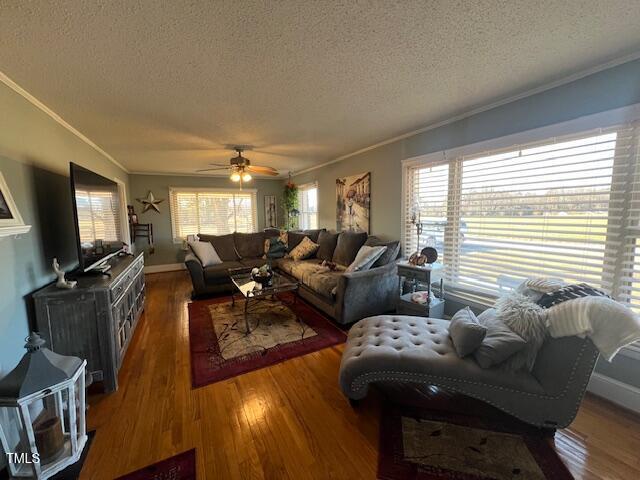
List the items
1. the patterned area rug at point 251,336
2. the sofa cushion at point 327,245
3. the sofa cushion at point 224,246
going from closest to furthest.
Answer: the patterned area rug at point 251,336 → the sofa cushion at point 327,245 → the sofa cushion at point 224,246

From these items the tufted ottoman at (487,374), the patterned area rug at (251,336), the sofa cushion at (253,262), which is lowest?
the patterned area rug at (251,336)

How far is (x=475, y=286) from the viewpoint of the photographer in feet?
9.04

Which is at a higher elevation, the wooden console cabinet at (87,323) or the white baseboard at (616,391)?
the wooden console cabinet at (87,323)

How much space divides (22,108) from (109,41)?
1226 millimetres

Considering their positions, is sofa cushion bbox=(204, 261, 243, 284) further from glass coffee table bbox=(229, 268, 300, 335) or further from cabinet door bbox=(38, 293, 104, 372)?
cabinet door bbox=(38, 293, 104, 372)

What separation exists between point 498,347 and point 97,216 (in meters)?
3.57

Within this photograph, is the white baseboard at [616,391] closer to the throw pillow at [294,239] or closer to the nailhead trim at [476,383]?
the nailhead trim at [476,383]

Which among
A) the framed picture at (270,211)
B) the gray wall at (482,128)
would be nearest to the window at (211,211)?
the framed picture at (270,211)

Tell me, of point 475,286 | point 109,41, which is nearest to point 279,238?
point 475,286

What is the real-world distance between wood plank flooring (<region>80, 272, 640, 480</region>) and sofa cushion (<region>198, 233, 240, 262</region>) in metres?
2.67

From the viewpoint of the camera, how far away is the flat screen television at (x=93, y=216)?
2.11 meters

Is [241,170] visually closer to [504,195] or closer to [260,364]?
[260,364]

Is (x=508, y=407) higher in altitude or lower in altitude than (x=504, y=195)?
lower

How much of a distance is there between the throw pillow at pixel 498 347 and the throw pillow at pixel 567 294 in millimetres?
347
